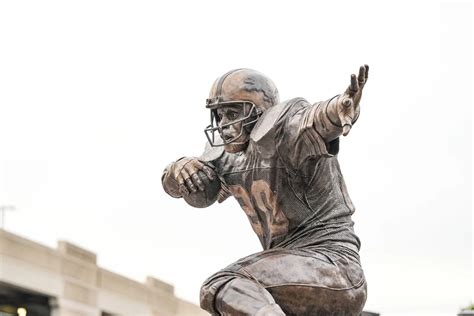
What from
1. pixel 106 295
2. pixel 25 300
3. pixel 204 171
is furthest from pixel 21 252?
pixel 204 171

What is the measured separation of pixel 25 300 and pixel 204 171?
33.0 m

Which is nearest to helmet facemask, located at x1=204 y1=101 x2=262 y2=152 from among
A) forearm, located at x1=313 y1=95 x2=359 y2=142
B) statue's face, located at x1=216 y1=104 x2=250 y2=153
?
statue's face, located at x1=216 y1=104 x2=250 y2=153

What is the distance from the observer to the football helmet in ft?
28.6

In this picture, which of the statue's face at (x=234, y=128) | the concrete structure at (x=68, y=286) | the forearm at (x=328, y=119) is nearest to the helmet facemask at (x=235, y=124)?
the statue's face at (x=234, y=128)

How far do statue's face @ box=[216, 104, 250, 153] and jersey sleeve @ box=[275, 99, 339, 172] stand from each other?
0.31 m

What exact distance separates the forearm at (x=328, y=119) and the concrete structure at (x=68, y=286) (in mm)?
30622

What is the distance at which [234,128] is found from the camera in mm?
8734

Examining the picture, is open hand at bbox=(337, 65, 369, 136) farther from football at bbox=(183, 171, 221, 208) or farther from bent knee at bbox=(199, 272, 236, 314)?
football at bbox=(183, 171, 221, 208)

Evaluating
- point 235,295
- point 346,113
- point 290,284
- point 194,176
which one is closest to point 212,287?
point 235,295

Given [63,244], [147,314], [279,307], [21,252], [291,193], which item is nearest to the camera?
[279,307]

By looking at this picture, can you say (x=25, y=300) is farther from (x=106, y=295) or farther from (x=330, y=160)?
(x=330, y=160)

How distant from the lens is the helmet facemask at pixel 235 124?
28.6 feet

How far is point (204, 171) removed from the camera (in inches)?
357

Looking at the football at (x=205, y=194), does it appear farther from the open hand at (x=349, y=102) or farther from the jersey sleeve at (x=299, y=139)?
the open hand at (x=349, y=102)
